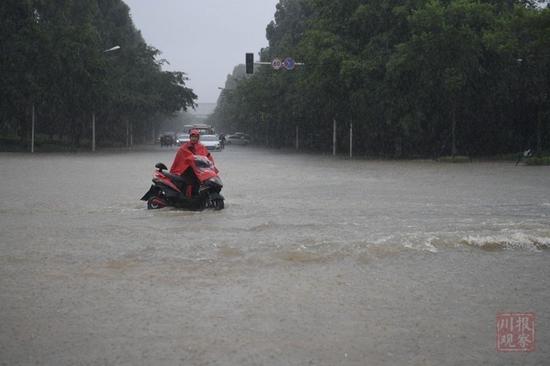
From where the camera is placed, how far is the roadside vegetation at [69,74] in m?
39.1

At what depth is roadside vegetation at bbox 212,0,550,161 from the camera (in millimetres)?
29750

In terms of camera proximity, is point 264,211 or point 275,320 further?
point 264,211

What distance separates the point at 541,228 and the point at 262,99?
53160 millimetres

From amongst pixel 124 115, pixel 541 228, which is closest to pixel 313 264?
pixel 541 228

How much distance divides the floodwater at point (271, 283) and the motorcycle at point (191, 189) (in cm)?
36

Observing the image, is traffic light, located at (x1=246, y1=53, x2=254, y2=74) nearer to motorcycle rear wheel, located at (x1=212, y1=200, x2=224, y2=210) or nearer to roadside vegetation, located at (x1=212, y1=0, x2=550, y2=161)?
roadside vegetation, located at (x1=212, y1=0, x2=550, y2=161)

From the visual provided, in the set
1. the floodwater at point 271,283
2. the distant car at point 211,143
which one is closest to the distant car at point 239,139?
the distant car at point 211,143

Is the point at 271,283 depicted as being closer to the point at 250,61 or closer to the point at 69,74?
the point at 250,61

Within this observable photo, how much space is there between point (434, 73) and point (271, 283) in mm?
27434

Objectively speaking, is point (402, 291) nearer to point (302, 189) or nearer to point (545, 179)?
point (302, 189)

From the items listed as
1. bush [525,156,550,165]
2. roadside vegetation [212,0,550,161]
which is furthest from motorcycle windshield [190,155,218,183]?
roadside vegetation [212,0,550,161]

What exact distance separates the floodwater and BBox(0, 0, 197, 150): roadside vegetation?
3092 centimetres

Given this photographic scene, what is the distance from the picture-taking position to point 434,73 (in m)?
31.2

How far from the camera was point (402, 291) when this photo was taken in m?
5.63
